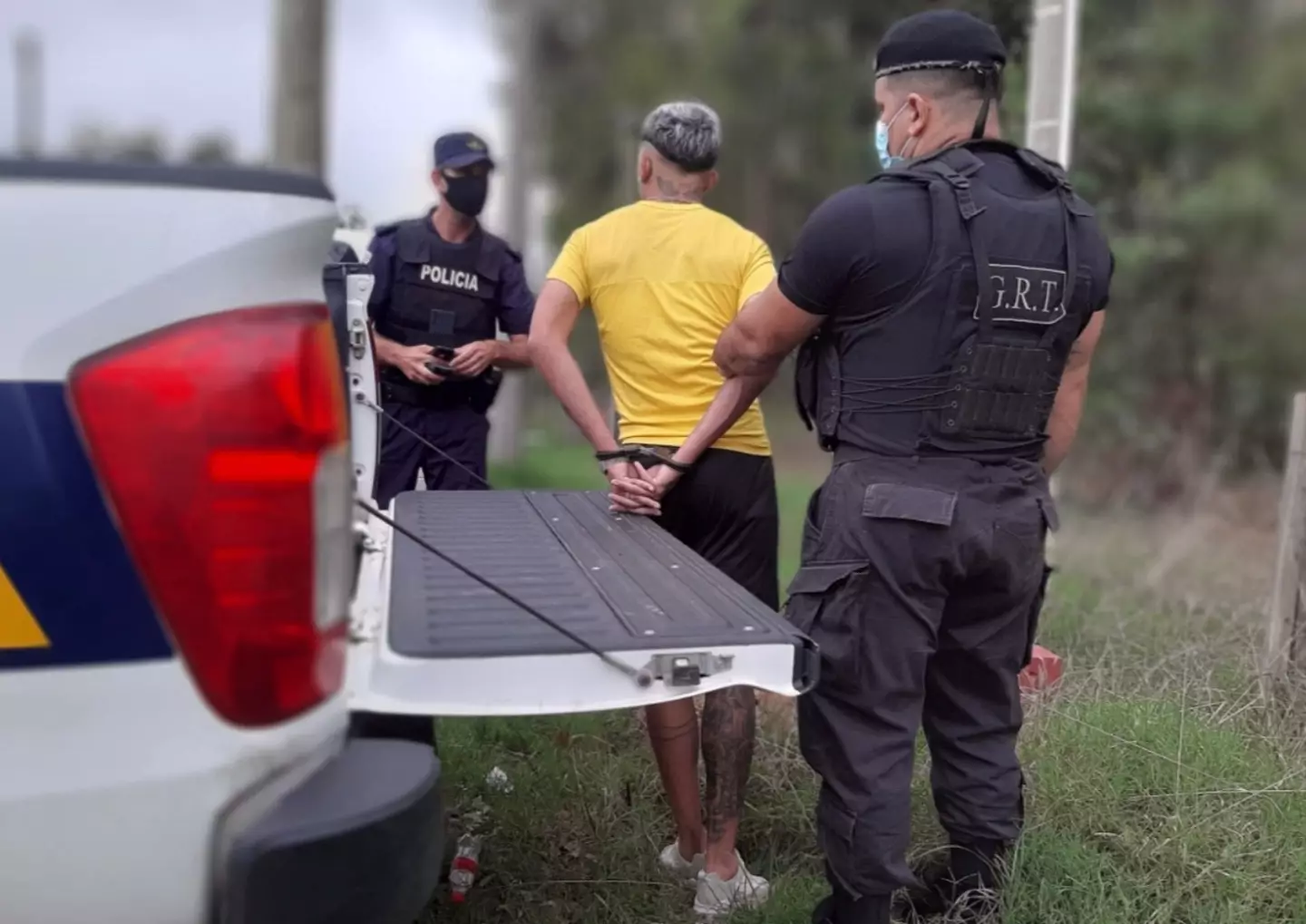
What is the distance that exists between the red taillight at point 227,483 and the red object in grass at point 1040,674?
2714 mm

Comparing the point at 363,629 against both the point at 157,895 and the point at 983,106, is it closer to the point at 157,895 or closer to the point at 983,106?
the point at 157,895

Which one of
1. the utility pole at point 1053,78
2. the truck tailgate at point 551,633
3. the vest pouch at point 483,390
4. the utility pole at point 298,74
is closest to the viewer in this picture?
the truck tailgate at point 551,633

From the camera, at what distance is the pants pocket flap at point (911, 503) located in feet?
7.84

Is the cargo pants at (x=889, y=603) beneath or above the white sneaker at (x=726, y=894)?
above

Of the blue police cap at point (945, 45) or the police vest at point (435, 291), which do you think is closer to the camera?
the blue police cap at point (945, 45)

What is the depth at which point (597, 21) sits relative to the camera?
81.0ft

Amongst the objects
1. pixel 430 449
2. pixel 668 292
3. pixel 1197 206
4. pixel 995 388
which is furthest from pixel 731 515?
pixel 1197 206

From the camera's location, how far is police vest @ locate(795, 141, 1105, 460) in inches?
92.9

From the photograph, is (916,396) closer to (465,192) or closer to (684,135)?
(684,135)

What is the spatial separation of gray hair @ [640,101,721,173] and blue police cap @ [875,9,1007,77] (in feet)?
2.37

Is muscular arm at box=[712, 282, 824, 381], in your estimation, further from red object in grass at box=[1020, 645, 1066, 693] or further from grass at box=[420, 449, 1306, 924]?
red object in grass at box=[1020, 645, 1066, 693]

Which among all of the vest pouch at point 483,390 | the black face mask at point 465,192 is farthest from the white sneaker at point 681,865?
the black face mask at point 465,192

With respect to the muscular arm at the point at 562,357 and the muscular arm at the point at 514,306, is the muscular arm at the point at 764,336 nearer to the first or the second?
the muscular arm at the point at 562,357

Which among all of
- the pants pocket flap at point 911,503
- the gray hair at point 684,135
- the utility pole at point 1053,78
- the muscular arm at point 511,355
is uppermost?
the utility pole at point 1053,78
